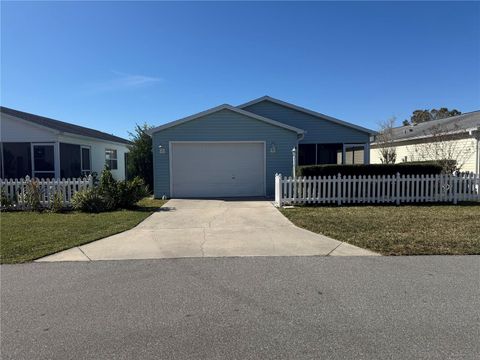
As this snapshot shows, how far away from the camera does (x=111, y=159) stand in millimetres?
23516

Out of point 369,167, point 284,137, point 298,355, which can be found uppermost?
point 284,137

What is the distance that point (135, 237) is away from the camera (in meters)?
7.88

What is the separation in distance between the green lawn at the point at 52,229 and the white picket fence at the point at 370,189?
189 inches

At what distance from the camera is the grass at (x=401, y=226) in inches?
267

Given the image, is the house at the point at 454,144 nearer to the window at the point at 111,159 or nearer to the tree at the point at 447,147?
the tree at the point at 447,147

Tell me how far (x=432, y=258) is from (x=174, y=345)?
4.60 metres

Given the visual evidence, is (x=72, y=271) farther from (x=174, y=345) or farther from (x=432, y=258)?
(x=432, y=258)

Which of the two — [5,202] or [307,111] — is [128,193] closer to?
[5,202]

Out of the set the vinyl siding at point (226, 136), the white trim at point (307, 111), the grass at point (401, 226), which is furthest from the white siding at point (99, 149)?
the grass at point (401, 226)

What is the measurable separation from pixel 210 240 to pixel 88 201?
6.03 metres

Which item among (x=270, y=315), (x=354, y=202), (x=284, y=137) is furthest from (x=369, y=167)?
(x=270, y=315)

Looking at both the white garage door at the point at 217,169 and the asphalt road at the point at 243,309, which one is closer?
the asphalt road at the point at 243,309

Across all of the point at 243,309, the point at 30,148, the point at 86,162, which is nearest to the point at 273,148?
the point at 86,162

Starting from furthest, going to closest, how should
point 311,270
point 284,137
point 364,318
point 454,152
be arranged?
point 454,152 < point 284,137 < point 311,270 < point 364,318
